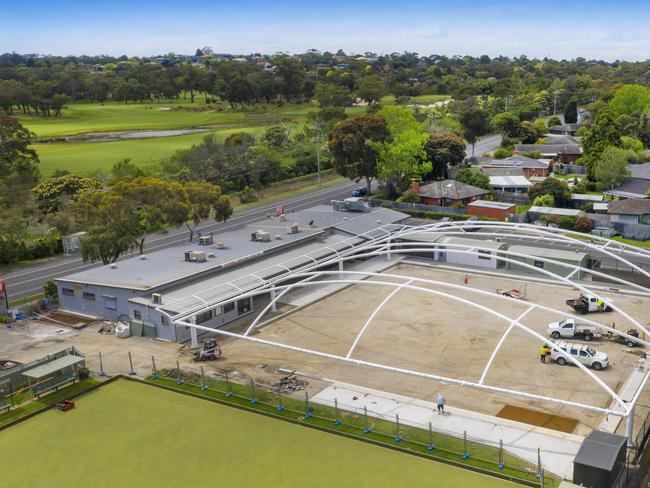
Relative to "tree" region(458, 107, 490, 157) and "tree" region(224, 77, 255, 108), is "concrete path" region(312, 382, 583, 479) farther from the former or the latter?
"tree" region(224, 77, 255, 108)

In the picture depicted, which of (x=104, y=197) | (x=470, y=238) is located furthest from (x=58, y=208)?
(x=470, y=238)

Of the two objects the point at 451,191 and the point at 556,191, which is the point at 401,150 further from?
the point at 556,191

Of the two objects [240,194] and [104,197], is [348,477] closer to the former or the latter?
[104,197]

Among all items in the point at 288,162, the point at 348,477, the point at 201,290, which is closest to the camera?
the point at 348,477

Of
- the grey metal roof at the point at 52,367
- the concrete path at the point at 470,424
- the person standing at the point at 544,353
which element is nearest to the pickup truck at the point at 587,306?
the person standing at the point at 544,353

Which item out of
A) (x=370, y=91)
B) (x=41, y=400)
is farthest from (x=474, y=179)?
(x=370, y=91)

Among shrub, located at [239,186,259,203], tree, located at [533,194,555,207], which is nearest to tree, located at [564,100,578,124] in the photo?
tree, located at [533,194,555,207]

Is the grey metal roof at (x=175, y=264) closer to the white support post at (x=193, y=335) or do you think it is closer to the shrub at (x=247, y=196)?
the white support post at (x=193, y=335)

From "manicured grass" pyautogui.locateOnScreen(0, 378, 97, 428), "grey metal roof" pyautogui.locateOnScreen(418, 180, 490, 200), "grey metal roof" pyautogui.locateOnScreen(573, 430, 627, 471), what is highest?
"grey metal roof" pyautogui.locateOnScreen(418, 180, 490, 200)
